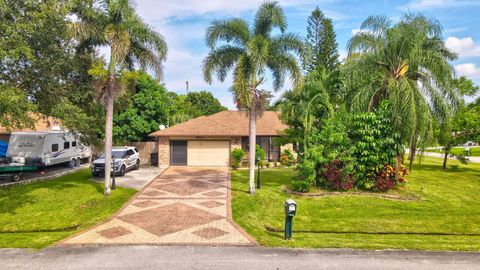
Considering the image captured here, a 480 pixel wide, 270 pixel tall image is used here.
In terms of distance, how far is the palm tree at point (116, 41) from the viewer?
634 inches

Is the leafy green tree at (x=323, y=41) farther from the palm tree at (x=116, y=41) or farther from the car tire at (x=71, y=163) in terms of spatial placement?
the car tire at (x=71, y=163)

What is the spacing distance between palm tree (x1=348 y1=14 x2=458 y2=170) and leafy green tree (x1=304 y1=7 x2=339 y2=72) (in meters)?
5.50

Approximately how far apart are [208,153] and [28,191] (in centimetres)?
1343

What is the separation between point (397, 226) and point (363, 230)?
1602 mm

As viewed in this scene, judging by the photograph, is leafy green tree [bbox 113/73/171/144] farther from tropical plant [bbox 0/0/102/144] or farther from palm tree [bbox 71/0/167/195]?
palm tree [bbox 71/0/167/195]

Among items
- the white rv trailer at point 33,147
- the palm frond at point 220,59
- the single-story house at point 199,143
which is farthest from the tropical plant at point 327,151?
the white rv trailer at point 33,147

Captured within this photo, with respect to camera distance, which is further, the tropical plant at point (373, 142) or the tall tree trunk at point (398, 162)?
the tall tree trunk at point (398, 162)

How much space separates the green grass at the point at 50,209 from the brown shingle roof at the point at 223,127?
9.02 meters

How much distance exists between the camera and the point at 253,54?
51.8ft

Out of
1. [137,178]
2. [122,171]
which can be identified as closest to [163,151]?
[122,171]

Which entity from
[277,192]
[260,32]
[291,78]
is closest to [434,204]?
[277,192]

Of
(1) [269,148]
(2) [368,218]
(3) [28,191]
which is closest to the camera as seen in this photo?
(2) [368,218]

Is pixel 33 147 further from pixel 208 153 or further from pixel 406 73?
pixel 406 73

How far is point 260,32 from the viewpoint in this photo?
667 inches
